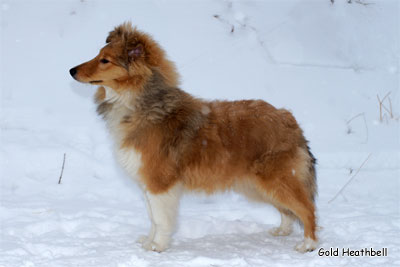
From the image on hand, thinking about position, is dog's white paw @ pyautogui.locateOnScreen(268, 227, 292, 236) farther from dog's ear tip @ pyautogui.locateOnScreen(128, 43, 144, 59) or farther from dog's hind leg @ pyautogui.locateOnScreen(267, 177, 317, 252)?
dog's ear tip @ pyautogui.locateOnScreen(128, 43, 144, 59)

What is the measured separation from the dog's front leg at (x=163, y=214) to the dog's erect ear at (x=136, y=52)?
1.20 meters

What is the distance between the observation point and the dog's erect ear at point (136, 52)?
4.44 m

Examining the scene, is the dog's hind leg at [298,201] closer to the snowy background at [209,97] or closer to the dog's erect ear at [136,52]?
the snowy background at [209,97]

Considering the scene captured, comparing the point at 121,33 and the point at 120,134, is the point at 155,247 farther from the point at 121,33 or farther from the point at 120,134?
the point at 121,33

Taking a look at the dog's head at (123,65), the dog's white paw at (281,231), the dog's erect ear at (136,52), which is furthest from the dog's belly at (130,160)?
the dog's white paw at (281,231)

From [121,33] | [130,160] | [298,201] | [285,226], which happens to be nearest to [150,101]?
[130,160]

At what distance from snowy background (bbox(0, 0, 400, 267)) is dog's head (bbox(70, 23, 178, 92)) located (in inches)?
57.4

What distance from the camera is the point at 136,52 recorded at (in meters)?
4.46

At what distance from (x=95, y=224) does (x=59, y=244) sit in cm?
59

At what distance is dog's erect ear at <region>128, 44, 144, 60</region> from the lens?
14.6 ft

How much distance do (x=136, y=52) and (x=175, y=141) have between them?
2.82 ft

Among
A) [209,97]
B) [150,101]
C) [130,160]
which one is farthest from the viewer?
[209,97]

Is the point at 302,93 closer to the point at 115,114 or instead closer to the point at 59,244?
the point at 115,114

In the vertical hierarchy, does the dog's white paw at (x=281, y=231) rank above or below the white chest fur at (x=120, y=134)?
below
